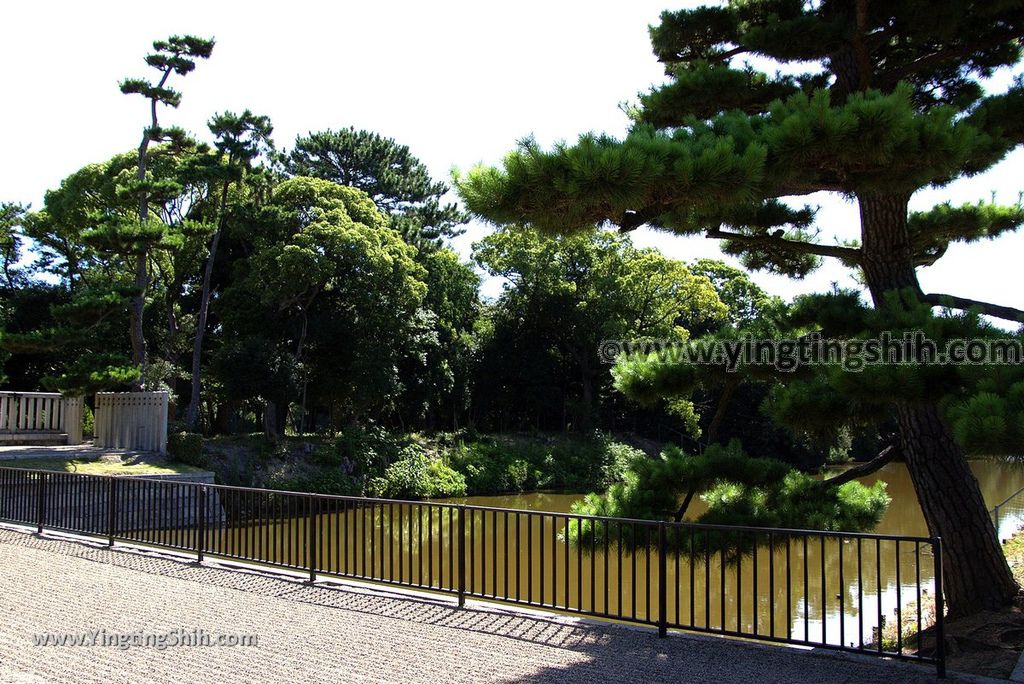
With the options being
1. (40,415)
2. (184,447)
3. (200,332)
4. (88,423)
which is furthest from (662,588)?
(200,332)

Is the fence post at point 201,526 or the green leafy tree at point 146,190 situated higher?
the green leafy tree at point 146,190

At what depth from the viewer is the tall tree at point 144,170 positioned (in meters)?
18.2

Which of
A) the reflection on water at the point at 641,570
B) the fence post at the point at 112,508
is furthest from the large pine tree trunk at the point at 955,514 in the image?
the fence post at the point at 112,508

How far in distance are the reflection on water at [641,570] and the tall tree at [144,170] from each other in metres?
7.80

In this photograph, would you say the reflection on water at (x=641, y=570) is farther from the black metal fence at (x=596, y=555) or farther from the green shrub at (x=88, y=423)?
the green shrub at (x=88, y=423)

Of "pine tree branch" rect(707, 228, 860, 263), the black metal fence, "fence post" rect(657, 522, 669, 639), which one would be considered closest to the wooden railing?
the black metal fence

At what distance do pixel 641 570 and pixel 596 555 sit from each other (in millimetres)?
3808

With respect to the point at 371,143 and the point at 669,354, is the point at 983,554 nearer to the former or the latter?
the point at 669,354

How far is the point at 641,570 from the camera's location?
12070 mm

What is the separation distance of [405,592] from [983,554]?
15.4ft

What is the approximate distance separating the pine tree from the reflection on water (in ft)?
3.01

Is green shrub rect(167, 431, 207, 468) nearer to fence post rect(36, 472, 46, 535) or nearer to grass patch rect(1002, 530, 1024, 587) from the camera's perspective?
fence post rect(36, 472, 46, 535)

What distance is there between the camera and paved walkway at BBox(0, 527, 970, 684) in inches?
187

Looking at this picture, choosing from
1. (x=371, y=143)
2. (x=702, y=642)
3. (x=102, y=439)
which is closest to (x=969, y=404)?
(x=702, y=642)
